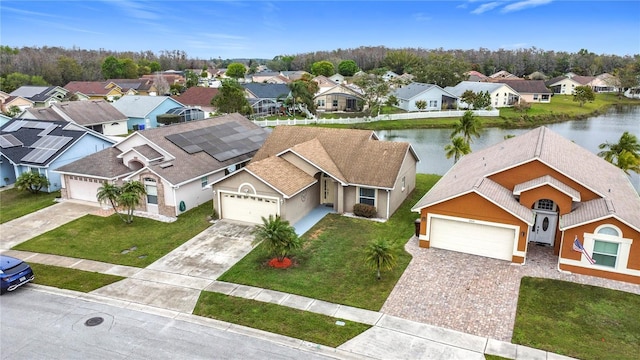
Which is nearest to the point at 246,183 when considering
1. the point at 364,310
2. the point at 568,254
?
the point at 364,310

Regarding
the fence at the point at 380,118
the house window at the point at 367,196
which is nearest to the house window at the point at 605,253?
the house window at the point at 367,196

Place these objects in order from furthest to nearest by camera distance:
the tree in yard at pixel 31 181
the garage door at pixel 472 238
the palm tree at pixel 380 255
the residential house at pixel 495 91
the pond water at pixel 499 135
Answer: the residential house at pixel 495 91 < the pond water at pixel 499 135 < the tree in yard at pixel 31 181 < the garage door at pixel 472 238 < the palm tree at pixel 380 255

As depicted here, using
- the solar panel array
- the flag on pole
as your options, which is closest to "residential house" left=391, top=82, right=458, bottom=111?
the solar panel array

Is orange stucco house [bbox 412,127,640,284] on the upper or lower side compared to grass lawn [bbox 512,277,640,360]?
upper

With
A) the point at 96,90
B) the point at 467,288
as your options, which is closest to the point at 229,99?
the point at 467,288

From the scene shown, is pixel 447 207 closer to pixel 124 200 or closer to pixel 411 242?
pixel 411 242

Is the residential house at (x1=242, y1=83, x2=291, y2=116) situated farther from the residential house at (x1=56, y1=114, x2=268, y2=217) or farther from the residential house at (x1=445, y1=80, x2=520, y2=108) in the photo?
the residential house at (x1=56, y1=114, x2=268, y2=217)

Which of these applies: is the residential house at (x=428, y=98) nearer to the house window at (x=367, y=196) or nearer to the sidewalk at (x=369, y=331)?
the house window at (x=367, y=196)
